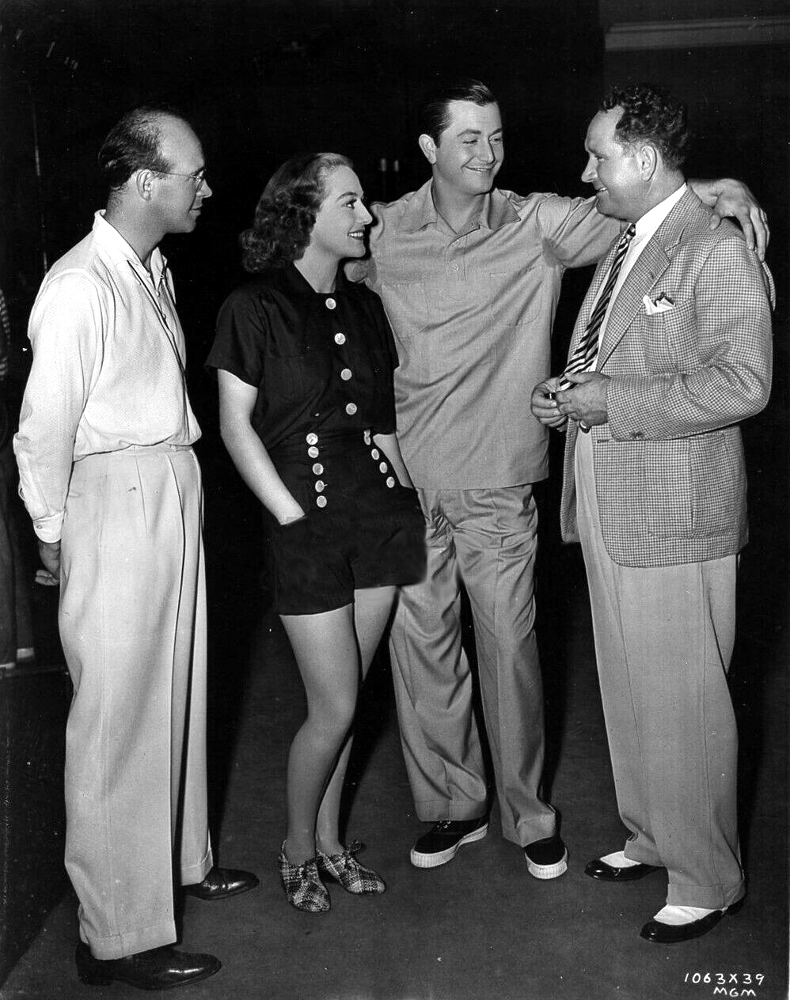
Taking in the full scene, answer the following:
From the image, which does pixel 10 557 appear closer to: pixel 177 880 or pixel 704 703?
pixel 177 880

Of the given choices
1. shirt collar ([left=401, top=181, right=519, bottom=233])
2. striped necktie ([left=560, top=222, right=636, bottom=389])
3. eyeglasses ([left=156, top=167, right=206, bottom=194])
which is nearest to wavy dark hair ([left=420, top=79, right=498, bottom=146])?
shirt collar ([left=401, top=181, right=519, bottom=233])

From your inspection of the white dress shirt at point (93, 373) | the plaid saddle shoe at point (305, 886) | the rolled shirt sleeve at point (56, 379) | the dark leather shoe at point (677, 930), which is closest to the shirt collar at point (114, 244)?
the white dress shirt at point (93, 373)

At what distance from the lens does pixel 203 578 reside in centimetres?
264

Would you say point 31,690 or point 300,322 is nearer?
point 300,322

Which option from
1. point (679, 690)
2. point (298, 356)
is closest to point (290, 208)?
point (298, 356)

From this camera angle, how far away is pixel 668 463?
250cm

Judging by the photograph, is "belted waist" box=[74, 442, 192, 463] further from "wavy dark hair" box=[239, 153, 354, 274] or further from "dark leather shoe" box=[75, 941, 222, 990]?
"dark leather shoe" box=[75, 941, 222, 990]

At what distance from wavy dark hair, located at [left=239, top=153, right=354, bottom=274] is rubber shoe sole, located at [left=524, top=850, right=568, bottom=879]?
181 centimetres

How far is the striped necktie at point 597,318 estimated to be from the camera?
263cm

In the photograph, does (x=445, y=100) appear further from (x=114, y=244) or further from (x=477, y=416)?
(x=114, y=244)

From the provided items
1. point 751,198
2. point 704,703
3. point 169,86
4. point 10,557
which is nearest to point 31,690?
point 10,557

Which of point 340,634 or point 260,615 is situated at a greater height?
point 340,634

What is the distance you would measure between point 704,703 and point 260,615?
11.0 ft

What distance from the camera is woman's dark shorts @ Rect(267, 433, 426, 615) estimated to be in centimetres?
261
